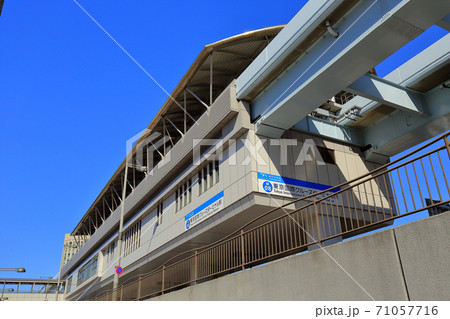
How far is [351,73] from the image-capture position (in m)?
11.8

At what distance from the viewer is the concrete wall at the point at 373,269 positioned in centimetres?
559

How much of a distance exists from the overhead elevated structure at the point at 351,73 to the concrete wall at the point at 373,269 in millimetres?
6007

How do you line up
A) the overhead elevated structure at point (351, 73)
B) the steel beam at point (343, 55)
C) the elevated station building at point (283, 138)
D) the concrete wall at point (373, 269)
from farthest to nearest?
the elevated station building at point (283, 138), the overhead elevated structure at point (351, 73), the steel beam at point (343, 55), the concrete wall at point (373, 269)

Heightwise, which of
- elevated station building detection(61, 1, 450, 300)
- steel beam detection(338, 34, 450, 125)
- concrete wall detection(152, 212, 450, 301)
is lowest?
concrete wall detection(152, 212, 450, 301)

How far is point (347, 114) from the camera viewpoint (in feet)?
57.7

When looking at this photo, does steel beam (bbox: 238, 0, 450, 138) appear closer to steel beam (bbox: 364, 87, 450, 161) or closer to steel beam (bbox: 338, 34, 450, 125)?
steel beam (bbox: 338, 34, 450, 125)

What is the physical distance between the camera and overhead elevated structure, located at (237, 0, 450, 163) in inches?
405

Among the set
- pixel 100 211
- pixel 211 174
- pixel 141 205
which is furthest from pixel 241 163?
pixel 100 211

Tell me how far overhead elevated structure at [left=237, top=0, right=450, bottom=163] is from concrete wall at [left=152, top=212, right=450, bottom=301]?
6007 mm

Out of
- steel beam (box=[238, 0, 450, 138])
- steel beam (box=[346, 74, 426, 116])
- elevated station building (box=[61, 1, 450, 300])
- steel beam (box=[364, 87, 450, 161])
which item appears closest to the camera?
steel beam (box=[238, 0, 450, 138])

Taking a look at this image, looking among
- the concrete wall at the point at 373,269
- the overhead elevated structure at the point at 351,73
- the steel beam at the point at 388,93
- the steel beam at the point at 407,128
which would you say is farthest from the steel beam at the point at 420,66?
the concrete wall at the point at 373,269

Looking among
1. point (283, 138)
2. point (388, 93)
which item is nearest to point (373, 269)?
point (283, 138)

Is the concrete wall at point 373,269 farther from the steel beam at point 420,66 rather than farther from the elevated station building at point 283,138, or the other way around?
the steel beam at point 420,66

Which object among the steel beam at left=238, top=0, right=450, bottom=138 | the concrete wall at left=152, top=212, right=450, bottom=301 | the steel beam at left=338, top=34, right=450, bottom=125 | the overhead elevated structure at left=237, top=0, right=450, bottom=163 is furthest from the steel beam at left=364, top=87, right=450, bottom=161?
the concrete wall at left=152, top=212, right=450, bottom=301
